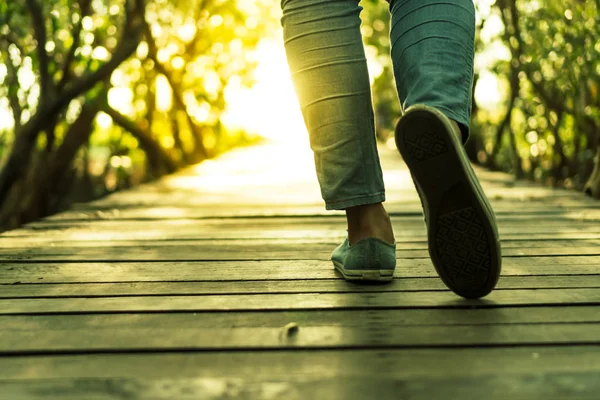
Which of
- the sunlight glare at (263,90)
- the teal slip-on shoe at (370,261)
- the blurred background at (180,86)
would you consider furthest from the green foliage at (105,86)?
the teal slip-on shoe at (370,261)

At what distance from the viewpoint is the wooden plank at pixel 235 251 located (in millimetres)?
1668

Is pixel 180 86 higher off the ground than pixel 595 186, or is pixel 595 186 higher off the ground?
pixel 180 86

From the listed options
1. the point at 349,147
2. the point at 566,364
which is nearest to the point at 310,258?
the point at 349,147

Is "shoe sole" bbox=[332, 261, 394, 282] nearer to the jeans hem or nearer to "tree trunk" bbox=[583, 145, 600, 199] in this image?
the jeans hem

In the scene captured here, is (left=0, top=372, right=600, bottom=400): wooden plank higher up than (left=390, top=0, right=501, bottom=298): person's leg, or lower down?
lower down

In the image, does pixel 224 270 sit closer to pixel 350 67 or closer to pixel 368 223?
pixel 368 223

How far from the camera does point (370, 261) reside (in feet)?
4.40

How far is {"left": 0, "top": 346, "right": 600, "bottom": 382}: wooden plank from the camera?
2.89 ft

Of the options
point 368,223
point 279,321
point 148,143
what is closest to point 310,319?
point 279,321

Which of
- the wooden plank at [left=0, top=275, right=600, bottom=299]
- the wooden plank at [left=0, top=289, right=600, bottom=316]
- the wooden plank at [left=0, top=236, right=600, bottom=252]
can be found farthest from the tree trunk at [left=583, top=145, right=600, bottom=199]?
the wooden plank at [left=0, top=289, right=600, bottom=316]

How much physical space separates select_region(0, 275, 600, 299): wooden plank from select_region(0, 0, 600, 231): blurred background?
41 cm

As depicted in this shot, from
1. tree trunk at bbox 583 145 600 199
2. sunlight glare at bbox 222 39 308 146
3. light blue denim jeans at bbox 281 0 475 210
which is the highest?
sunlight glare at bbox 222 39 308 146

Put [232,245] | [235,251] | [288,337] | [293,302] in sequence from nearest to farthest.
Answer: [288,337]
[293,302]
[235,251]
[232,245]

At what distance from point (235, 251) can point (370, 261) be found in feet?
1.73
